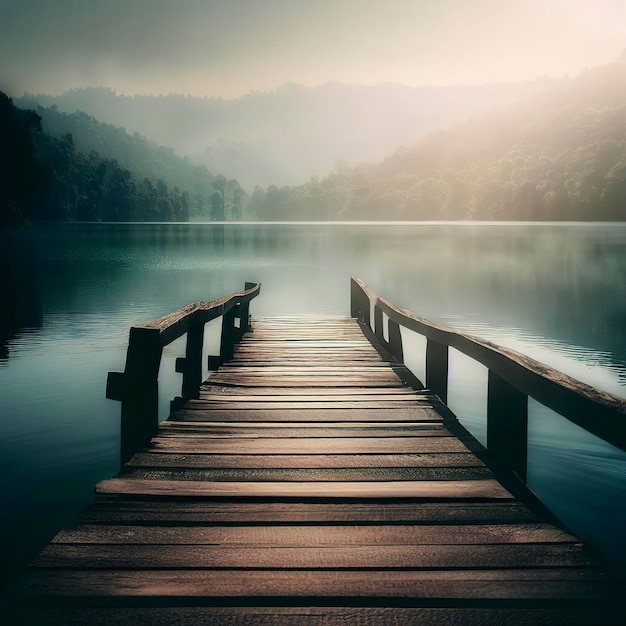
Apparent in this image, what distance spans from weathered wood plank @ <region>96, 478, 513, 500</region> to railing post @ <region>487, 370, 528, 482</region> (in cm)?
32

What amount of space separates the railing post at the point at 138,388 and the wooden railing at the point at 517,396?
7.32 ft

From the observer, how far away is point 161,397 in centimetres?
1130

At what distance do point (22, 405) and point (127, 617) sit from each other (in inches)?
352

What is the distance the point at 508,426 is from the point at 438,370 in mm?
2286

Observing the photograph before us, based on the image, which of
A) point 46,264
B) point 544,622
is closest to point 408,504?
point 544,622

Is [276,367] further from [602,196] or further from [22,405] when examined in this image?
[602,196]

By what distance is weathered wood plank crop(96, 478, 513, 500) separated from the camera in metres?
3.53

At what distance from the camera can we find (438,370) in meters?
6.42

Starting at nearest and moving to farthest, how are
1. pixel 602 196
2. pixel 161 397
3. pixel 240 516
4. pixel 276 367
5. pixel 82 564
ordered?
1. pixel 82 564
2. pixel 240 516
3. pixel 276 367
4. pixel 161 397
5. pixel 602 196

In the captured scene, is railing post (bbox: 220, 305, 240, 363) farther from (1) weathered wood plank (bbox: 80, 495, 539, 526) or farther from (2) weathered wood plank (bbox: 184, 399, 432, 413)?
(1) weathered wood plank (bbox: 80, 495, 539, 526)

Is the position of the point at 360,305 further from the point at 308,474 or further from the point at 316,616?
the point at 316,616

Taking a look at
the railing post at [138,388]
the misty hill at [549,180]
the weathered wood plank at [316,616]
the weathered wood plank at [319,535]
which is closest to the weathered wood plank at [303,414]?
the railing post at [138,388]

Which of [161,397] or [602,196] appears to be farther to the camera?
[602,196]

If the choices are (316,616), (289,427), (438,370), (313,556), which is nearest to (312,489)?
(313,556)
